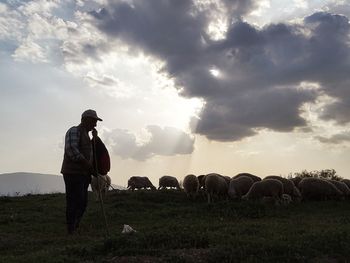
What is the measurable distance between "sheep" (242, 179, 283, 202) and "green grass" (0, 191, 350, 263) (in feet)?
5.57

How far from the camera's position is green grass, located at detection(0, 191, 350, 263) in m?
8.95

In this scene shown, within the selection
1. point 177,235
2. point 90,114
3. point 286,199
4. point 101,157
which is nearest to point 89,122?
point 90,114

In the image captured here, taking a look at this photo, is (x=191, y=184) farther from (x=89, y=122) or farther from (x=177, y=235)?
(x=177, y=235)

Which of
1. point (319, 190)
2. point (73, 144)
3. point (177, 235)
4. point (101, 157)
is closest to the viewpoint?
point (177, 235)

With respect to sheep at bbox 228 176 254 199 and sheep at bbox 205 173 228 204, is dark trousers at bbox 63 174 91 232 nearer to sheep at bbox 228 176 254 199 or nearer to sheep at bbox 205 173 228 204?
sheep at bbox 228 176 254 199

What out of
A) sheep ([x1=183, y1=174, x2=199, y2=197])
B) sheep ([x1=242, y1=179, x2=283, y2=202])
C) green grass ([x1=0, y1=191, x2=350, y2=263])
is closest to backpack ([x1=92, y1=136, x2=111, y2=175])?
green grass ([x1=0, y1=191, x2=350, y2=263])

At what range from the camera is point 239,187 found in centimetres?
2353

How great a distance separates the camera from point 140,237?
32.6ft

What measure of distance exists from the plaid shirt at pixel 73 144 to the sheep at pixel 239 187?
11.7m

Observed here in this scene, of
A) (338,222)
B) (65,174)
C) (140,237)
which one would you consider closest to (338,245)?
(140,237)

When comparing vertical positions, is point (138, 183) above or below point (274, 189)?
above

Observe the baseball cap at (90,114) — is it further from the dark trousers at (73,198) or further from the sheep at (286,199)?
the sheep at (286,199)

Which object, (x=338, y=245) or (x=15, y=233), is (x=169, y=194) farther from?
(x=338, y=245)

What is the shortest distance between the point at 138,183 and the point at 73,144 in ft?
78.7
